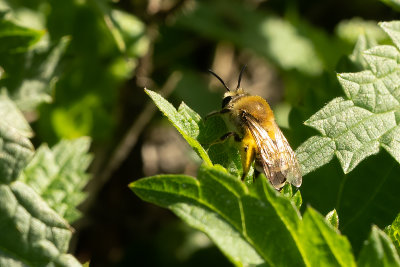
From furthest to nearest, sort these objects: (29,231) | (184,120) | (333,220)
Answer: (184,120) < (333,220) < (29,231)

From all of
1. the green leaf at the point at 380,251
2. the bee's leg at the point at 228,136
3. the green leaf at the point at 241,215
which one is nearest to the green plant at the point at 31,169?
the green leaf at the point at 241,215

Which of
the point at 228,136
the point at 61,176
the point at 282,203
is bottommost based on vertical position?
the point at 61,176

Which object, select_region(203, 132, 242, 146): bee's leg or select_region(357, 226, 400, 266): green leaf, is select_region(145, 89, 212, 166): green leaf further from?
select_region(357, 226, 400, 266): green leaf

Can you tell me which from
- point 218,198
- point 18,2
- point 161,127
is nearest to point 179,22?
point 161,127

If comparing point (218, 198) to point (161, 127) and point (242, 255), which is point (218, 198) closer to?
point (242, 255)

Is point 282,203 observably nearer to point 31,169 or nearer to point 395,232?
point 395,232

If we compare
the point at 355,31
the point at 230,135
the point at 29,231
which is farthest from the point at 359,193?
the point at 355,31

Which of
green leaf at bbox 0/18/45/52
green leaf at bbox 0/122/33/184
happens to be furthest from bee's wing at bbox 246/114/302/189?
green leaf at bbox 0/18/45/52
